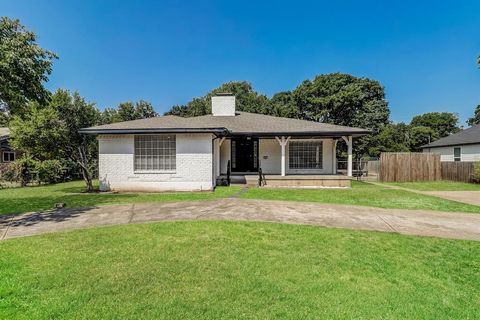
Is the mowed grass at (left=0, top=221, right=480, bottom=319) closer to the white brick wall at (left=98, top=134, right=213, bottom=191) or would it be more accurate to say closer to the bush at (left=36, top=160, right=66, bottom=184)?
the white brick wall at (left=98, top=134, right=213, bottom=191)

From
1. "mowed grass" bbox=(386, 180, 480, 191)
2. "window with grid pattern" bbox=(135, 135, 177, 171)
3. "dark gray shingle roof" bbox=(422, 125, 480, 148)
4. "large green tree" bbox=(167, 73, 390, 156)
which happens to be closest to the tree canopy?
"large green tree" bbox=(167, 73, 390, 156)

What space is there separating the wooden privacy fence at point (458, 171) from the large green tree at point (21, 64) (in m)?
24.1

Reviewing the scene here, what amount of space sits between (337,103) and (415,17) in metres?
17.3

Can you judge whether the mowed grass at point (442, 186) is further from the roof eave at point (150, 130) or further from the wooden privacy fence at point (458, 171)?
the roof eave at point (150, 130)

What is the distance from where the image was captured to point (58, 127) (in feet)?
41.9

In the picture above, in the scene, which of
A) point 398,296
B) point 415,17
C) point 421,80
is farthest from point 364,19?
point 398,296

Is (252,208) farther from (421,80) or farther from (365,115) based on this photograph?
(365,115)

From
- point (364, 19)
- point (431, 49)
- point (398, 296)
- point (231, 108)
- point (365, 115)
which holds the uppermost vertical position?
point (364, 19)

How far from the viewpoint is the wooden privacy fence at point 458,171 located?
17.5m

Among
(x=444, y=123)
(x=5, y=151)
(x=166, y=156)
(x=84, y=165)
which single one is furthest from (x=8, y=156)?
(x=444, y=123)

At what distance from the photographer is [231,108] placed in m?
19.3

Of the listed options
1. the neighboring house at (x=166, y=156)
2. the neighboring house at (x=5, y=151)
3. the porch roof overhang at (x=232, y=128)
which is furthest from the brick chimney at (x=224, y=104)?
the neighboring house at (x=5, y=151)

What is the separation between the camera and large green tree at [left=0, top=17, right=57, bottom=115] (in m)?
7.54

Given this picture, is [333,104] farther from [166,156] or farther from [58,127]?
[58,127]
